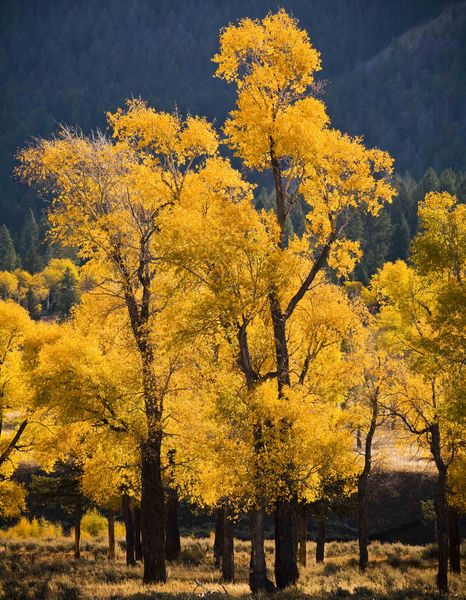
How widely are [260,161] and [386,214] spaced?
12748cm

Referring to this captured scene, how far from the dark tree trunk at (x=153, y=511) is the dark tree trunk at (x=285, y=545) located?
3.77 m

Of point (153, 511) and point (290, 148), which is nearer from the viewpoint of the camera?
point (290, 148)

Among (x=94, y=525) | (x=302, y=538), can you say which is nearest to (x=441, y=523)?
(x=302, y=538)

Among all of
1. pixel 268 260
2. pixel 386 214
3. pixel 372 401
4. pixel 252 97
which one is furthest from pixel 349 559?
pixel 386 214

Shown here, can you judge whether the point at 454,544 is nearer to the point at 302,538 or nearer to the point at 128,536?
the point at 302,538

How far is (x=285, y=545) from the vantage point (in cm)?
1912

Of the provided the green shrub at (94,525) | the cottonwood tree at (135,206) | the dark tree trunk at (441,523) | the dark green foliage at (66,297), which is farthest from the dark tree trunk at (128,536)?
the dark green foliage at (66,297)

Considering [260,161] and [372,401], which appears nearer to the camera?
[260,161]

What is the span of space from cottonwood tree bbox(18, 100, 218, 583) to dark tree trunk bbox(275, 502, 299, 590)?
387cm

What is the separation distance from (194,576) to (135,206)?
1479cm

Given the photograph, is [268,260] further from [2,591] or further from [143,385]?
[2,591]

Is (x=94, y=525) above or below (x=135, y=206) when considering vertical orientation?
→ below

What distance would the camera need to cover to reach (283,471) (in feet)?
58.5

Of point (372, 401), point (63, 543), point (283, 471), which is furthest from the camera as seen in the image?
point (63, 543)
